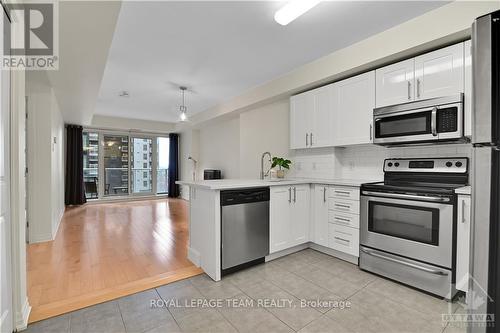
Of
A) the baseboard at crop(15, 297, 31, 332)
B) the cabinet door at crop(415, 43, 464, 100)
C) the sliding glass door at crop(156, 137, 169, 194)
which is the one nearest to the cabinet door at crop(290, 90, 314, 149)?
the cabinet door at crop(415, 43, 464, 100)

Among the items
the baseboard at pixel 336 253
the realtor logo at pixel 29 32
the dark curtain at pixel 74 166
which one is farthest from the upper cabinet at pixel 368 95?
the dark curtain at pixel 74 166

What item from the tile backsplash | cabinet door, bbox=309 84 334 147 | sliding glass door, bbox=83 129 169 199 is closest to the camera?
the tile backsplash

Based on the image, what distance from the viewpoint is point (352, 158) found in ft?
10.5

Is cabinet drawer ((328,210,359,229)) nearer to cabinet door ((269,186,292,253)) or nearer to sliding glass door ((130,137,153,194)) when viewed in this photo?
cabinet door ((269,186,292,253))

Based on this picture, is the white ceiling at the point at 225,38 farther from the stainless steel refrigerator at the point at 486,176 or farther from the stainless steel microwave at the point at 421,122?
the stainless steel refrigerator at the point at 486,176

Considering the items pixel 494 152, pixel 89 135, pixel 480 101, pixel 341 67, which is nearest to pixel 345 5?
pixel 341 67

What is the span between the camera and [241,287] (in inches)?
85.5

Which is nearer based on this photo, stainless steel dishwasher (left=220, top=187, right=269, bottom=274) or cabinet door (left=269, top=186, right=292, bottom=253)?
stainless steel dishwasher (left=220, top=187, right=269, bottom=274)

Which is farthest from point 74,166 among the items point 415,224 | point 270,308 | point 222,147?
point 415,224

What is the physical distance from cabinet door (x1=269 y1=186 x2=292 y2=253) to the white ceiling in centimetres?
169

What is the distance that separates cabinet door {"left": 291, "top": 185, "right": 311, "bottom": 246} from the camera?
116 inches

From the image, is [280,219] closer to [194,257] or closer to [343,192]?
[343,192]

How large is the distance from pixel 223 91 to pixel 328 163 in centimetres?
238

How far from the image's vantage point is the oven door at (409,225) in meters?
1.99
